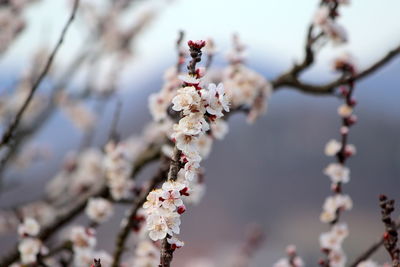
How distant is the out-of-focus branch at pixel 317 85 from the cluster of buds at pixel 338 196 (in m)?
0.12

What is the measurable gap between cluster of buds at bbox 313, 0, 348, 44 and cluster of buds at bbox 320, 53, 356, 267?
1.10 feet

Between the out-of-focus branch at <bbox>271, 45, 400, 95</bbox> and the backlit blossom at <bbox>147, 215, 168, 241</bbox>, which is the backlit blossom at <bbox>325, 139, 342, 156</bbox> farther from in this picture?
the backlit blossom at <bbox>147, 215, 168, 241</bbox>

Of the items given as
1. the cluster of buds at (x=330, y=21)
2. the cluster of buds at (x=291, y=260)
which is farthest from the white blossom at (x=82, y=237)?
the cluster of buds at (x=330, y=21)

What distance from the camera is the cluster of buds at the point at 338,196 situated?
2881 mm

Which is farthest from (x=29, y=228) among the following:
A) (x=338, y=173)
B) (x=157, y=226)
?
(x=338, y=173)

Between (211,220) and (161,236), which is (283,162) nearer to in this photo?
(211,220)

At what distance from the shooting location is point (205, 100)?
1.48 metres

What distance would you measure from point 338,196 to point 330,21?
3.76 ft

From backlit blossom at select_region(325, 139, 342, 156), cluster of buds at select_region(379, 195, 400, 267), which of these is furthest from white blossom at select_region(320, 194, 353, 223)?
cluster of buds at select_region(379, 195, 400, 267)

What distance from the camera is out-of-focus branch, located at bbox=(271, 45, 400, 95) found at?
3162mm

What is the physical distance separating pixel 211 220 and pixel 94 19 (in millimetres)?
22369

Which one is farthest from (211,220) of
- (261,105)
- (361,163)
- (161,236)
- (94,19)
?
(161,236)

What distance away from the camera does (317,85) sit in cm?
350

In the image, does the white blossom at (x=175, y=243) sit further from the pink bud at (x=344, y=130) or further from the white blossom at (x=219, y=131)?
the pink bud at (x=344, y=130)
